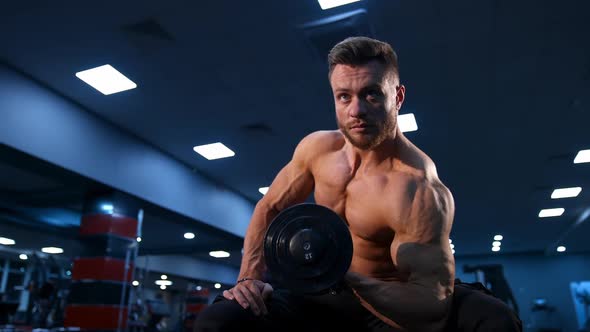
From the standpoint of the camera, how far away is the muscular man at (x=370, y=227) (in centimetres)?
A: 100

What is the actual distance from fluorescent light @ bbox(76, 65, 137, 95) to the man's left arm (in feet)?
11.3

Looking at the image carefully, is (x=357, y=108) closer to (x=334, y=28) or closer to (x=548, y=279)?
(x=334, y=28)

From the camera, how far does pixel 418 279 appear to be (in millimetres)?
1014

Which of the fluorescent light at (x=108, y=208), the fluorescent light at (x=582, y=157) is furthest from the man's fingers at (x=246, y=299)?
the fluorescent light at (x=582, y=157)

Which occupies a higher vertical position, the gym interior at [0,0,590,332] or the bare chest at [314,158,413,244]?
the gym interior at [0,0,590,332]

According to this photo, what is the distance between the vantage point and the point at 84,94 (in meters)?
4.31

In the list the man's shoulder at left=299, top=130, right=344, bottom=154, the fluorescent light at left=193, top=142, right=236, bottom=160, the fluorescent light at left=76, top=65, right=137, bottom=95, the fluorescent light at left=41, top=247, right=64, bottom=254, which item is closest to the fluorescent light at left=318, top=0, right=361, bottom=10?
the man's shoulder at left=299, top=130, right=344, bottom=154

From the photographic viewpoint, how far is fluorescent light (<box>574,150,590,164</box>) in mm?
5398

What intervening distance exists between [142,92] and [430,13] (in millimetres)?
2629

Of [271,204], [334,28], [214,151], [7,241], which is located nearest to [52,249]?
[7,241]

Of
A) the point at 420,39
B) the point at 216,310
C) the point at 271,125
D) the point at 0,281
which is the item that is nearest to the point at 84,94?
the point at 271,125

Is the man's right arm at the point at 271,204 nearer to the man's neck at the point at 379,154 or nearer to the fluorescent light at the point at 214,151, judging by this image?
the man's neck at the point at 379,154

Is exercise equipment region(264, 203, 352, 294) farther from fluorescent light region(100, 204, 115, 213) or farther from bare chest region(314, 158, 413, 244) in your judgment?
fluorescent light region(100, 204, 115, 213)

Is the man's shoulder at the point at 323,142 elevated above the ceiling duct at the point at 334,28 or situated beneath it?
situated beneath
